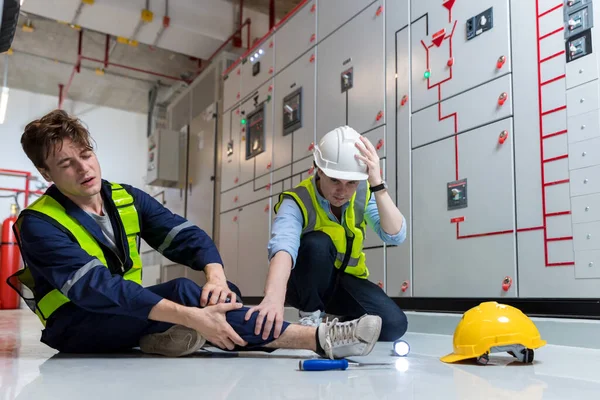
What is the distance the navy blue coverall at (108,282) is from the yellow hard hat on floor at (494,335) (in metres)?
0.63

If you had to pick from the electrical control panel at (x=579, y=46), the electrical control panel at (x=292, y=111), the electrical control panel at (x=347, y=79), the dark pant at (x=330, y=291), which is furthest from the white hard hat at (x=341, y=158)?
the electrical control panel at (x=292, y=111)

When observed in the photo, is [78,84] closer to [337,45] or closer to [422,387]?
[337,45]

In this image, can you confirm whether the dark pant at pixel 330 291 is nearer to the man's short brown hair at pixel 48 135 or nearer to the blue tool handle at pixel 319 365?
the blue tool handle at pixel 319 365

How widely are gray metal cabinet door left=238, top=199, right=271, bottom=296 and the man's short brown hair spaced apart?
3.33 m

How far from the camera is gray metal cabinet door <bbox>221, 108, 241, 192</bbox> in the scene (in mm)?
5949

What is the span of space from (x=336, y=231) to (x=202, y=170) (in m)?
4.94

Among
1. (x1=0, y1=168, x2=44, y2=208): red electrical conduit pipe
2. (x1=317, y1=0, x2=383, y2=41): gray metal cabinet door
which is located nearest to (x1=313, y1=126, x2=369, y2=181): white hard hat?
(x1=317, y1=0, x2=383, y2=41): gray metal cabinet door

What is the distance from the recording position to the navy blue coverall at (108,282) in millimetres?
1629

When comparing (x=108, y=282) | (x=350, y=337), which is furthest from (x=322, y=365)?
(x=108, y=282)

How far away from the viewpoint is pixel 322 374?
1481 millimetres

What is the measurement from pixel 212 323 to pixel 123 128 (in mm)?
8774

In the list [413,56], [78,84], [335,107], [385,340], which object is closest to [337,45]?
[335,107]

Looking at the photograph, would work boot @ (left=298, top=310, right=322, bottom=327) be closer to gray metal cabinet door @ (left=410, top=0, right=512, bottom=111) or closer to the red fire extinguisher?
gray metal cabinet door @ (left=410, top=0, right=512, bottom=111)

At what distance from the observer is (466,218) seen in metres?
3.04
